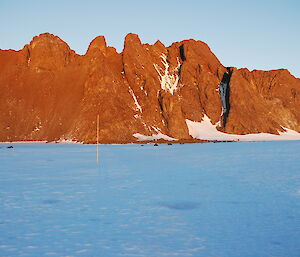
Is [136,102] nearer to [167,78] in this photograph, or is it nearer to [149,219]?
[167,78]

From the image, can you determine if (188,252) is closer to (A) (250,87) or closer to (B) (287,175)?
(B) (287,175)

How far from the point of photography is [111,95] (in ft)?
502

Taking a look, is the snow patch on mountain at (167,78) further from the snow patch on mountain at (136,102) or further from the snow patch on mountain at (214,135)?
the snow patch on mountain at (136,102)

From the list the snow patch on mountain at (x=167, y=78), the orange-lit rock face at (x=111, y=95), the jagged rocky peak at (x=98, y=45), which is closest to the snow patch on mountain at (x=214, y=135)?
the orange-lit rock face at (x=111, y=95)

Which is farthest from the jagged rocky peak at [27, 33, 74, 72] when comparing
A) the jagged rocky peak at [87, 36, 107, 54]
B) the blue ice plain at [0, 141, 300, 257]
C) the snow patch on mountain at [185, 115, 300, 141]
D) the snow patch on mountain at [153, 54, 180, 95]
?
the blue ice plain at [0, 141, 300, 257]

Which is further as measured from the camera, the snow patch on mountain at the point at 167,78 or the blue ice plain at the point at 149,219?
the snow patch on mountain at the point at 167,78

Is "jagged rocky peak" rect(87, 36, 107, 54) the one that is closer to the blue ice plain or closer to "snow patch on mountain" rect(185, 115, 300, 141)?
"snow patch on mountain" rect(185, 115, 300, 141)

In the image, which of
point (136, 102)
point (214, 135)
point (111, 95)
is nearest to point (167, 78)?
point (136, 102)

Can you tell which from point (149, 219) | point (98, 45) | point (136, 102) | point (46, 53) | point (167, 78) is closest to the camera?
point (149, 219)

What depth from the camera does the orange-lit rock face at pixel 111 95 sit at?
148125 millimetres

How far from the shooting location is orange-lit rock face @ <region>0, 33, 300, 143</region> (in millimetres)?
148125

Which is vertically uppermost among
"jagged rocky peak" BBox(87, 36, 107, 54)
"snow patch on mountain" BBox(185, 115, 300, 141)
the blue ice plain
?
"jagged rocky peak" BBox(87, 36, 107, 54)

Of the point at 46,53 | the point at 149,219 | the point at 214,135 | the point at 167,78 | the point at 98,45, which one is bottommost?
the point at 149,219

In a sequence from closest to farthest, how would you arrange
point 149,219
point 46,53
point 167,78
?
point 149,219, point 46,53, point 167,78
